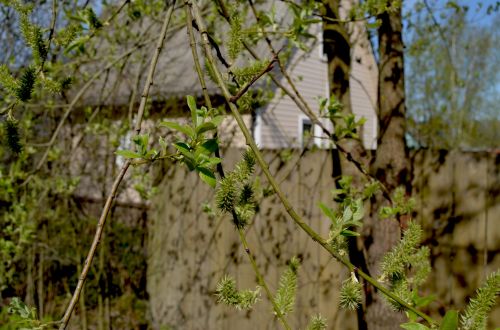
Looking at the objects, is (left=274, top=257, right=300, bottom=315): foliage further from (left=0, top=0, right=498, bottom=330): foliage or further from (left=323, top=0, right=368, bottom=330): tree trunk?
(left=323, top=0, right=368, bottom=330): tree trunk

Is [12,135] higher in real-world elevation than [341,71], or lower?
lower

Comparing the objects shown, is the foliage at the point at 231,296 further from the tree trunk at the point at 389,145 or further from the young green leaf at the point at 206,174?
the tree trunk at the point at 389,145

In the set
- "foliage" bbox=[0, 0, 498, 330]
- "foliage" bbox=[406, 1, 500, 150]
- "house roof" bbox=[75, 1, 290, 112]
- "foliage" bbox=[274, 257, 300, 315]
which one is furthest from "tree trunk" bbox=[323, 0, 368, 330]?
"foliage" bbox=[406, 1, 500, 150]

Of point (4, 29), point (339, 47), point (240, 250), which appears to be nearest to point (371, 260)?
point (339, 47)

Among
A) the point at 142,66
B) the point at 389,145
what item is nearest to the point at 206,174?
the point at 389,145

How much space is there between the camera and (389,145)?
2473 millimetres

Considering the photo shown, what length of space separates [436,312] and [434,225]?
1.72ft

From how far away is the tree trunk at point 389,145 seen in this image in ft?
8.07

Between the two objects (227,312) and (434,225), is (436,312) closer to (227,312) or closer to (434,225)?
(434,225)

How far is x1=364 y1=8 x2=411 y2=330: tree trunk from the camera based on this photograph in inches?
96.8

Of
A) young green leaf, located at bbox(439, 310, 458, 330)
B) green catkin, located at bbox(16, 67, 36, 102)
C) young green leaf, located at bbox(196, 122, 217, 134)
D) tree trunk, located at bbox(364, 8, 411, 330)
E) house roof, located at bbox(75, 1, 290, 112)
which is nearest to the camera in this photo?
young green leaf, located at bbox(439, 310, 458, 330)

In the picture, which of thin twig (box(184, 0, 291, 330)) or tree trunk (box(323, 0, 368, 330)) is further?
tree trunk (box(323, 0, 368, 330))

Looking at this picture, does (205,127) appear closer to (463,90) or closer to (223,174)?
(223,174)

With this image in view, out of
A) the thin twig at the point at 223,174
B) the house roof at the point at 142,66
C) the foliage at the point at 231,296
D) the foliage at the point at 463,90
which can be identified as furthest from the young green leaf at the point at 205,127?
the foliage at the point at 463,90
